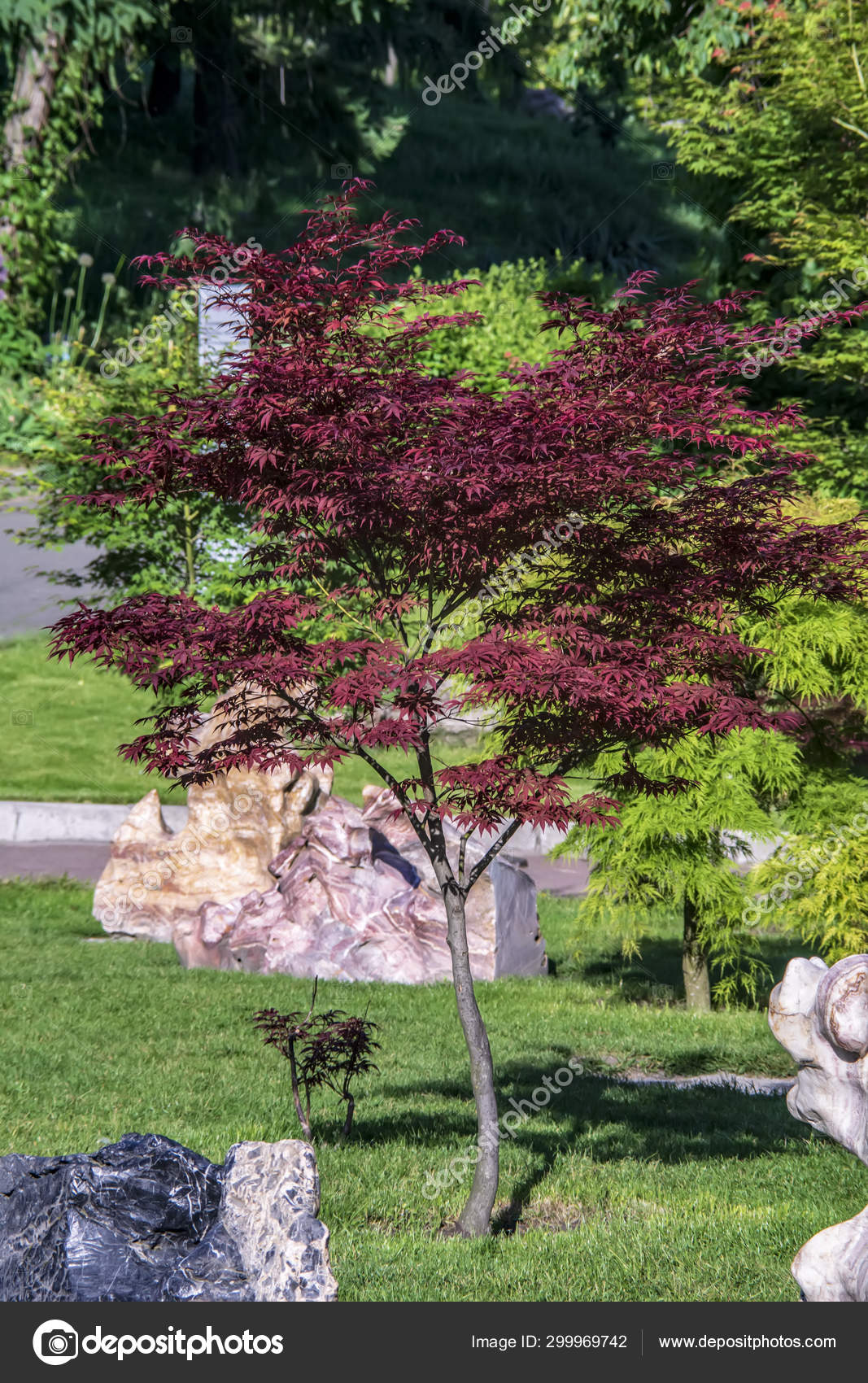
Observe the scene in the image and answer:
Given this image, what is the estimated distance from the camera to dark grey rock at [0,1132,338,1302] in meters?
4.27

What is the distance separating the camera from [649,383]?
215 inches

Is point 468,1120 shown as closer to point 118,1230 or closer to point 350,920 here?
point 118,1230

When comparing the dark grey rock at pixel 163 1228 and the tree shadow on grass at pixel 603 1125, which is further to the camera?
the tree shadow on grass at pixel 603 1125

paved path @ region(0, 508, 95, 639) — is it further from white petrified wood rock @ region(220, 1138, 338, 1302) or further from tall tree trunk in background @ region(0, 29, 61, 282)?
white petrified wood rock @ region(220, 1138, 338, 1302)

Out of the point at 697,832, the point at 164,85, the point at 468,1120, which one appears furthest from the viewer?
the point at 164,85

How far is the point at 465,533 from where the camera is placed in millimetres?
5504

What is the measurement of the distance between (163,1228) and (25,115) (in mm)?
24607

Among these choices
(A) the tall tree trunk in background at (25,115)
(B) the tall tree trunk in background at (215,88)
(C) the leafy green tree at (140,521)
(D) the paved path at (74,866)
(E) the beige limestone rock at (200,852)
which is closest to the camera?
(E) the beige limestone rock at (200,852)

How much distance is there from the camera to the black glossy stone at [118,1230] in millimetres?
4281

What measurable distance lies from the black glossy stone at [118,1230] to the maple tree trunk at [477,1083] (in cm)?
148

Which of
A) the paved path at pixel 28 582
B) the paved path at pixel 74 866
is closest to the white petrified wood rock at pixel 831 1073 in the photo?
the paved path at pixel 74 866

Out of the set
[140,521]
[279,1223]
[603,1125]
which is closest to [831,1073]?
[279,1223]

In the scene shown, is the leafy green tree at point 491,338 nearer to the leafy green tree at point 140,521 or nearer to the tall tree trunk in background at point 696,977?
the leafy green tree at point 140,521

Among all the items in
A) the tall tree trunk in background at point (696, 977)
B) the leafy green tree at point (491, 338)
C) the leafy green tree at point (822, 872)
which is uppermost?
the leafy green tree at point (491, 338)
